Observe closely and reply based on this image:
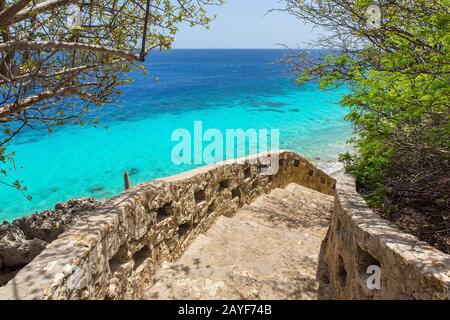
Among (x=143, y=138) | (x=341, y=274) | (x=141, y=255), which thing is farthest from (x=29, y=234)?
(x=143, y=138)

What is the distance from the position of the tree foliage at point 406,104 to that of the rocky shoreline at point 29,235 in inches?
219

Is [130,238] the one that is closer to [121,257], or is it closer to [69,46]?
[121,257]

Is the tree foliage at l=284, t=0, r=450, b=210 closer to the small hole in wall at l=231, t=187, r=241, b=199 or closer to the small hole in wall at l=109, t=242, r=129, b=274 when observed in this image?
the small hole in wall at l=231, t=187, r=241, b=199

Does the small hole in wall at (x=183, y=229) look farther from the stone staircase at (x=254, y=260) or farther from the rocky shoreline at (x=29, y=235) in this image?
the rocky shoreline at (x=29, y=235)

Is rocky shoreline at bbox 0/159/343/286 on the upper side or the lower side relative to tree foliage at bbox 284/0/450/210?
lower

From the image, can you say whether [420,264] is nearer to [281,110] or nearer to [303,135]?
[303,135]

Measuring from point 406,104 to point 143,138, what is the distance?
2714cm

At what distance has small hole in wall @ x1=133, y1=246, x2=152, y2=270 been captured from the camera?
4.54 meters

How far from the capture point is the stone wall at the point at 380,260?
2.69 meters

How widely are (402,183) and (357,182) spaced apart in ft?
3.48

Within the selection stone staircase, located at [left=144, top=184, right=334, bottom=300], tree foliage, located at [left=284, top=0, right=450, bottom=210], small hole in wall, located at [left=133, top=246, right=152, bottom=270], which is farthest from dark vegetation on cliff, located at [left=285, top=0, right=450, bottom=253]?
small hole in wall, located at [left=133, top=246, right=152, bottom=270]

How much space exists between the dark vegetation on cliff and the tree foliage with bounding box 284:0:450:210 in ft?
0.05

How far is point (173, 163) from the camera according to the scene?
25.0 m
